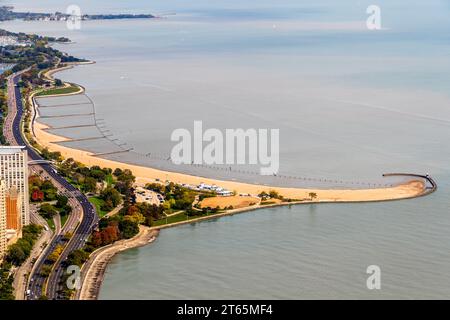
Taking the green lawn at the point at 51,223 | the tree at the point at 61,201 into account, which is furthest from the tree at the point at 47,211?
the tree at the point at 61,201

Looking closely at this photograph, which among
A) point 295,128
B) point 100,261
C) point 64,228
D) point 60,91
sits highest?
point 60,91

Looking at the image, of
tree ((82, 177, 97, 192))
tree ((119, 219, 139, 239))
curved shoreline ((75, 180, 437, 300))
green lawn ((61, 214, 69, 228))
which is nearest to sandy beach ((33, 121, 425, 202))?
curved shoreline ((75, 180, 437, 300))

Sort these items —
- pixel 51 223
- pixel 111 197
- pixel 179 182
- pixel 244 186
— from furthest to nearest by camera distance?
pixel 179 182
pixel 244 186
pixel 111 197
pixel 51 223

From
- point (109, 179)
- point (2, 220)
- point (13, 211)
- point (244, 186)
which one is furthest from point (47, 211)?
point (244, 186)

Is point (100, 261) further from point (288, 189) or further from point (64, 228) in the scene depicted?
point (288, 189)
